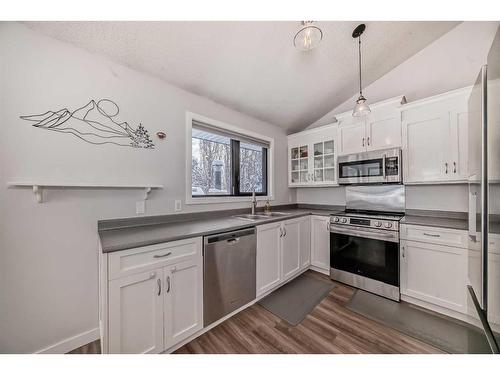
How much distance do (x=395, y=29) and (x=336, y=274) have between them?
280 cm

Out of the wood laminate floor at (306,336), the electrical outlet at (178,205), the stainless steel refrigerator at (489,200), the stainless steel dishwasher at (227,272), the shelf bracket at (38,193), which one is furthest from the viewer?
the electrical outlet at (178,205)

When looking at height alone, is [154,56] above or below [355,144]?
above

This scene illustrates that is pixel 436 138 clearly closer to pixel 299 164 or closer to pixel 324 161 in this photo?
pixel 324 161

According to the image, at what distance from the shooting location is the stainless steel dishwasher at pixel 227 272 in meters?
1.53

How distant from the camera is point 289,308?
1871 millimetres

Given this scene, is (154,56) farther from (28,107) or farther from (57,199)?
(57,199)

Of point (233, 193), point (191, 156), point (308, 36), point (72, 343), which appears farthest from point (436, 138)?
point (72, 343)

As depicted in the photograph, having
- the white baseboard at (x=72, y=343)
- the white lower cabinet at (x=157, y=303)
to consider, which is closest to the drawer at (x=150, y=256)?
the white lower cabinet at (x=157, y=303)

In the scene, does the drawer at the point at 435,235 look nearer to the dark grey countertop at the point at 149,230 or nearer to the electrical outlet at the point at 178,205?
the dark grey countertop at the point at 149,230

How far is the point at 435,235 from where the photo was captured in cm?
178

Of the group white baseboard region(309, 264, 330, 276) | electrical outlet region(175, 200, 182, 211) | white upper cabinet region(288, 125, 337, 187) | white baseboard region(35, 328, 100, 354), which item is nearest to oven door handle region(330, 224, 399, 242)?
white baseboard region(309, 264, 330, 276)

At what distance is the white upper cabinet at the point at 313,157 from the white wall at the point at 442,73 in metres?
0.89
